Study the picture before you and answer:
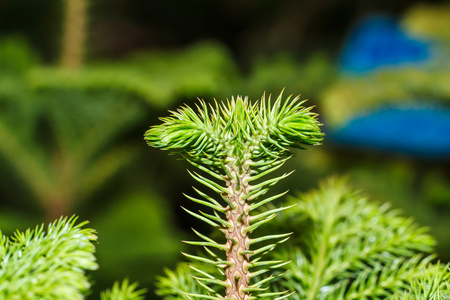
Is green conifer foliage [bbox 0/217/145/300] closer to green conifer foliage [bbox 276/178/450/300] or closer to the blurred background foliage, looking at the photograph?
green conifer foliage [bbox 276/178/450/300]

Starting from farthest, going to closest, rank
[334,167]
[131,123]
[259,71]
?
[334,167]
[259,71]
[131,123]

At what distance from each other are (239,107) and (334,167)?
3.87ft

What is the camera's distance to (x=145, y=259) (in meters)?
0.96

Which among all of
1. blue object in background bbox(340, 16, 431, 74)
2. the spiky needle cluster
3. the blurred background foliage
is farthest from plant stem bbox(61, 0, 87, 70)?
the spiky needle cluster

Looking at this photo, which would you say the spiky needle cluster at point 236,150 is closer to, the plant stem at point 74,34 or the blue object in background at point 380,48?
the plant stem at point 74,34

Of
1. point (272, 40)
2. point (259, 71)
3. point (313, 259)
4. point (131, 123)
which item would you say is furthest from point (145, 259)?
point (272, 40)

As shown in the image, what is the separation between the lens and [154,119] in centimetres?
100

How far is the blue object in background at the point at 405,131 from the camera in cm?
116

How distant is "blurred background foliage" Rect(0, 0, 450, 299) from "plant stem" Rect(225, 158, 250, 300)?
0.55m

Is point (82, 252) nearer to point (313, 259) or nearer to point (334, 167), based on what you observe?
point (313, 259)

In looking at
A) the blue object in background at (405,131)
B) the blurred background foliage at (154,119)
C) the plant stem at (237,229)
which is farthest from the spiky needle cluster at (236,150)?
the blue object in background at (405,131)

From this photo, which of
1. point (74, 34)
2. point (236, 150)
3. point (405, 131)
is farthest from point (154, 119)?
point (236, 150)

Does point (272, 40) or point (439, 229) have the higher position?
point (272, 40)

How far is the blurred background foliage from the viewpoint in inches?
36.0
